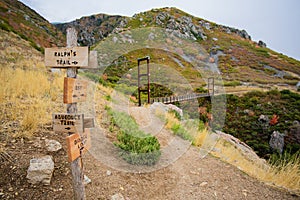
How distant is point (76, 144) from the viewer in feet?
7.52

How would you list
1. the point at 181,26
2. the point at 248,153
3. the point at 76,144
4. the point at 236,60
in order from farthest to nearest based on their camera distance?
the point at 181,26, the point at 236,60, the point at 248,153, the point at 76,144

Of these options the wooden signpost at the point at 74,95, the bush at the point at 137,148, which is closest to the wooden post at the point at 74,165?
the wooden signpost at the point at 74,95

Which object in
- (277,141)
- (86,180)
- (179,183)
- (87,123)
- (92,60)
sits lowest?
(277,141)

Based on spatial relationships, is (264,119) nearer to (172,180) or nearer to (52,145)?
(172,180)

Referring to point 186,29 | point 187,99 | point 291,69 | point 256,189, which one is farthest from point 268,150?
point 186,29

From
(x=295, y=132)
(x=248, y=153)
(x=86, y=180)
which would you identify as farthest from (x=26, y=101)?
(x=295, y=132)

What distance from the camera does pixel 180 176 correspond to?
13.1ft

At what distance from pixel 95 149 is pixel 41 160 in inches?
52.8

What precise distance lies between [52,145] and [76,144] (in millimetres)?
1542

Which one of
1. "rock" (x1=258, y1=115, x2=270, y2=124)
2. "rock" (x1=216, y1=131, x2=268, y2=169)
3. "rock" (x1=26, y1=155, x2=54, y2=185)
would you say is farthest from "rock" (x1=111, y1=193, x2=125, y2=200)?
"rock" (x1=258, y1=115, x2=270, y2=124)

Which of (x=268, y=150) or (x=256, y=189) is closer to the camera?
(x=256, y=189)

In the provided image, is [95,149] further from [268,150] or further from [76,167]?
[268,150]

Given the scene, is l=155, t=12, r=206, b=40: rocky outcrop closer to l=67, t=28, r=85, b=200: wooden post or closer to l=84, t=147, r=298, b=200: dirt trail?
l=84, t=147, r=298, b=200: dirt trail

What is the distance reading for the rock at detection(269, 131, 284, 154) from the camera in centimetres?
1498
